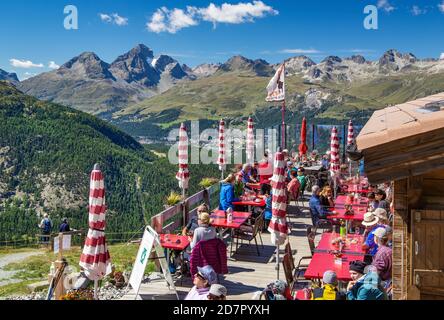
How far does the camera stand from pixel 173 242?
9.68m

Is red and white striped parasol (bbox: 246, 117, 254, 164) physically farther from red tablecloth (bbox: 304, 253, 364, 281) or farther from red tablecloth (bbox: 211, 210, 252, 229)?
red tablecloth (bbox: 304, 253, 364, 281)

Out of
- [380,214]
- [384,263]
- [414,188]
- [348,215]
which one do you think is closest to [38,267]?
[348,215]

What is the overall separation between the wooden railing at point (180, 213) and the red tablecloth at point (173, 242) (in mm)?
391

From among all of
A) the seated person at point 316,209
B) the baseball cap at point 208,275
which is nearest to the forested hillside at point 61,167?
the seated person at point 316,209

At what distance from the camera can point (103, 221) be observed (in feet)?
27.4

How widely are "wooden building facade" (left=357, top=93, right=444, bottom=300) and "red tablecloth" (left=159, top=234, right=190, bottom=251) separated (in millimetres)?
4133

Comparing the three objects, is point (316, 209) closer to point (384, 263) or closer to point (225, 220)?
point (225, 220)

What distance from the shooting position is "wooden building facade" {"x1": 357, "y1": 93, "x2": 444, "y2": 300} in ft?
20.0

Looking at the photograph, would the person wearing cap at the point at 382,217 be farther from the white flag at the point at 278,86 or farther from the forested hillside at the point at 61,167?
the forested hillside at the point at 61,167

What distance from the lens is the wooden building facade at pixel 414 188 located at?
610 cm

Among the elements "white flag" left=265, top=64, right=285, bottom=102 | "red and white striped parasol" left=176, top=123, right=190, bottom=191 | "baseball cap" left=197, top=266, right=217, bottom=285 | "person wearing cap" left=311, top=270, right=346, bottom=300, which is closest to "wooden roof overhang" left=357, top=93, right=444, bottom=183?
"person wearing cap" left=311, top=270, right=346, bottom=300

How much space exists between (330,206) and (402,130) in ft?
22.9
